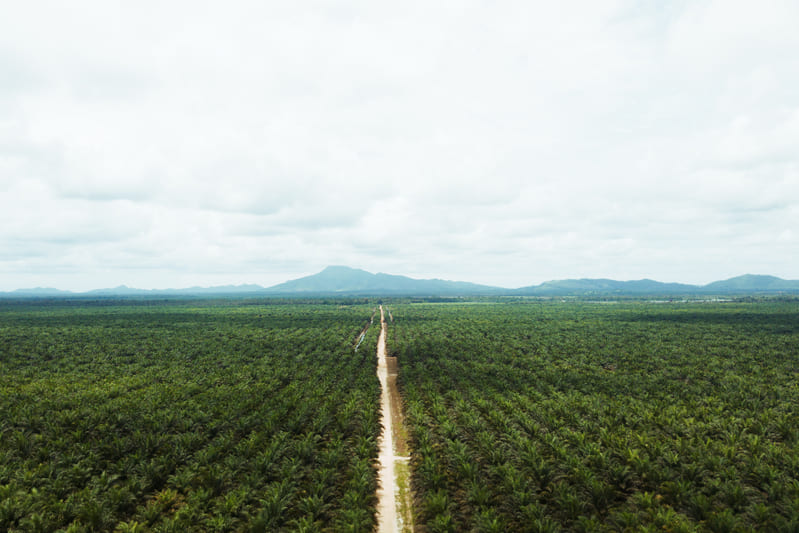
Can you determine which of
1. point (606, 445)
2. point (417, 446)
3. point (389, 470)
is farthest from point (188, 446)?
point (606, 445)

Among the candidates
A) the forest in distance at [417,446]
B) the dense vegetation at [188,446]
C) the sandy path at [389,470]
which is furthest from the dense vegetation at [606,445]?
the dense vegetation at [188,446]

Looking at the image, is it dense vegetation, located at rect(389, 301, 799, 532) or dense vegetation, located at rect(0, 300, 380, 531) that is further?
dense vegetation, located at rect(0, 300, 380, 531)

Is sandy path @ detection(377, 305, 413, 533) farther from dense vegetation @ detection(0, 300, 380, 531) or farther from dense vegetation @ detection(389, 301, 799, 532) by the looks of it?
dense vegetation @ detection(389, 301, 799, 532)

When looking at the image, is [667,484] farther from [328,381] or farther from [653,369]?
[653,369]

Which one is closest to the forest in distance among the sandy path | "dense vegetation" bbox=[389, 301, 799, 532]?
"dense vegetation" bbox=[389, 301, 799, 532]

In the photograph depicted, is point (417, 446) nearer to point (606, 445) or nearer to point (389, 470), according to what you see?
point (389, 470)
